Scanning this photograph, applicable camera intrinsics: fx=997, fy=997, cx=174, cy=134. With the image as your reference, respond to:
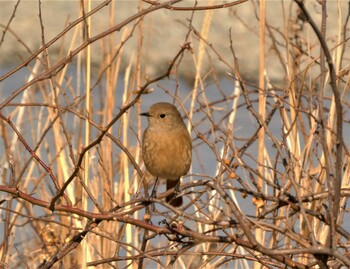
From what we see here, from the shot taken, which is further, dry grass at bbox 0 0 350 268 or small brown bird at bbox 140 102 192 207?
small brown bird at bbox 140 102 192 207

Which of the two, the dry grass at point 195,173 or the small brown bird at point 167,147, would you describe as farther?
the small brown bird at point 167,147

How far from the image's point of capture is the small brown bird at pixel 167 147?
3.50 meters

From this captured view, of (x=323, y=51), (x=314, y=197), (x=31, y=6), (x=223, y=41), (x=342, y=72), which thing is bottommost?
(x=314, y=197)

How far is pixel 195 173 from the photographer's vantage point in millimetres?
3588

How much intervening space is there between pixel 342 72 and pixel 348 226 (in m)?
2.68

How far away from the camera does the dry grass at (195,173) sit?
2070mm

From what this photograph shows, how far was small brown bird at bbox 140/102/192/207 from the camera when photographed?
3.50 m

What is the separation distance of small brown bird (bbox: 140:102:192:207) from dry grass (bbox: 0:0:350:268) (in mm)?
76

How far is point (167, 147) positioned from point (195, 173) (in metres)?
0.15

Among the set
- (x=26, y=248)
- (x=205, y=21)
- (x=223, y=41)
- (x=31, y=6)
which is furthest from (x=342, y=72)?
(x=31, y=6)

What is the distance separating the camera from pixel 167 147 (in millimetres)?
3531

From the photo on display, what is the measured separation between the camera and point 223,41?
354 inches

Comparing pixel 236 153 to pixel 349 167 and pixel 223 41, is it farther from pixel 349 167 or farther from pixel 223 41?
pixel 223 41

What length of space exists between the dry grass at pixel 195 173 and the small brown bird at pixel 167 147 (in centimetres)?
8
